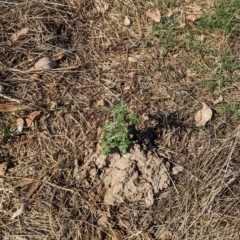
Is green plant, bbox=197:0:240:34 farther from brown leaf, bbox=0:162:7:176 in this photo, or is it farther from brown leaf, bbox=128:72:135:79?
brown leaf, bbox=0:162:7:176

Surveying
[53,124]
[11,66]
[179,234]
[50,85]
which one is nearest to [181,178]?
[179,234]

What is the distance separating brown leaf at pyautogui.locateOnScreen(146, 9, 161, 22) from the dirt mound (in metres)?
1.17

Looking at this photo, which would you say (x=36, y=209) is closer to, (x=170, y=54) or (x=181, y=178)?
(x=181, y=178)

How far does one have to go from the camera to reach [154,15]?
3.30 m

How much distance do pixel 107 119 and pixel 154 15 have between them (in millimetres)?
1002

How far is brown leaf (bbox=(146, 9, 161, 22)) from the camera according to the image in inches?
129

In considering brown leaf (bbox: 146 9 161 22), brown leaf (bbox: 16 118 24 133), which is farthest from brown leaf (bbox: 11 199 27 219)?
brown leaf (bbox: 146 9 161 22)

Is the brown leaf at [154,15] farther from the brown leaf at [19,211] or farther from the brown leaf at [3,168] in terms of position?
the brown leaf at [19,211]

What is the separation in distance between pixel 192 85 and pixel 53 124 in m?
0.96

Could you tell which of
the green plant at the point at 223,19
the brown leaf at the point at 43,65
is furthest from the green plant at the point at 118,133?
→ the green plant at the point at 223,19

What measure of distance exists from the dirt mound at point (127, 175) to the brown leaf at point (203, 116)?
40 cm

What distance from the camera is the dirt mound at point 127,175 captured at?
2.46m

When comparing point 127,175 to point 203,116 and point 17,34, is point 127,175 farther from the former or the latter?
point 17,34

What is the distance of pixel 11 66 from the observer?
294cm
